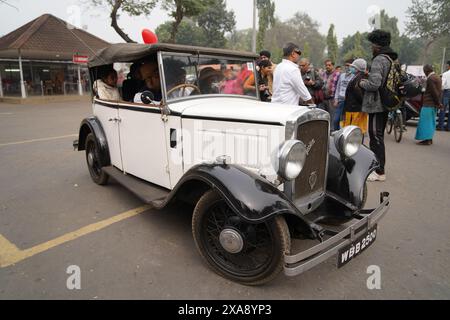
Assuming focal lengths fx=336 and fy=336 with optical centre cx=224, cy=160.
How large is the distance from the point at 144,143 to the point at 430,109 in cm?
691

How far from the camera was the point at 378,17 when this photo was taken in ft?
25.8

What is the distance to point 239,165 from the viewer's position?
270cm

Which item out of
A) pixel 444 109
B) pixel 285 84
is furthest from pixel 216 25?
pixel 285 84

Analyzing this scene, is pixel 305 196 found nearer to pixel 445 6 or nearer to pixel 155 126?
pixel 155 126

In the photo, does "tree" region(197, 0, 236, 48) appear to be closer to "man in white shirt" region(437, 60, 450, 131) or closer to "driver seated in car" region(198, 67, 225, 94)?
"man in white shirt" region(437, 60, 450, 131)

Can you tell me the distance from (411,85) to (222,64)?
9.09 feet

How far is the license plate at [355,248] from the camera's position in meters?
2.38

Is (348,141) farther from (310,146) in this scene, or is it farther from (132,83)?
(132,83)

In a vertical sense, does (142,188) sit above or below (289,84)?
below

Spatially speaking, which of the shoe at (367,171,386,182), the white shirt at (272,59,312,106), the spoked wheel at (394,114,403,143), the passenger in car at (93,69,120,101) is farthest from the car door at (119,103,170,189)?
the spoked wheel at (394,114,403,143)

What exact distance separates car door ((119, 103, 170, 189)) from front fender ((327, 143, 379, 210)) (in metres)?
1.66

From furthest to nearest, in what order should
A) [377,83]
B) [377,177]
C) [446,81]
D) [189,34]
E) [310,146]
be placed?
1. [189,34]
2. [446,81]
3. [377,177]
4. [377,83]
5. [310,146]

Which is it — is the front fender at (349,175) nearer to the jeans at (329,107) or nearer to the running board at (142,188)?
the running board at (142,188)

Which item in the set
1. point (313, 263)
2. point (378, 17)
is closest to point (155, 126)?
point (313, 263)
